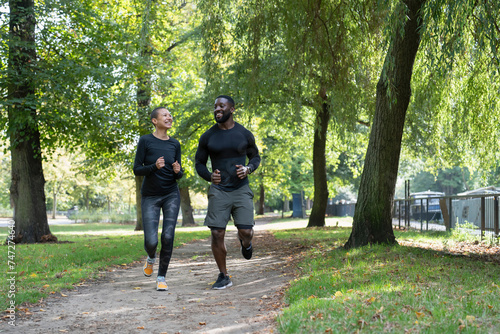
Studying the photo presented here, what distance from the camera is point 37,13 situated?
43.5 feet

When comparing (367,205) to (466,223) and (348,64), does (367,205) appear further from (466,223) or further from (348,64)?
(466,223)

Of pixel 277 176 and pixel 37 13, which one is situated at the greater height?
pixel 37 13

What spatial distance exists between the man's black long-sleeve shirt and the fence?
29.3 feet

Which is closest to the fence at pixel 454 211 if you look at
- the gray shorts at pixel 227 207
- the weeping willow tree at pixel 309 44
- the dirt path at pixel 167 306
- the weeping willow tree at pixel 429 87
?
the weeping willow tree at pixel 429 87

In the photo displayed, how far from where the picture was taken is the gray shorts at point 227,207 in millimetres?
6176

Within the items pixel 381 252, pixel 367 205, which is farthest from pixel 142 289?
pixel 367 205

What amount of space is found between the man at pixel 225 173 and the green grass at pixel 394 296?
1.10 metres

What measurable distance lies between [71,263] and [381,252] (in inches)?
215

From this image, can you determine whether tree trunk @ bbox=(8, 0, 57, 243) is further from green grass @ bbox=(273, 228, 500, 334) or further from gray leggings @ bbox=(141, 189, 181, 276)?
green grass @ bbox=(273, 228, 500, 334)

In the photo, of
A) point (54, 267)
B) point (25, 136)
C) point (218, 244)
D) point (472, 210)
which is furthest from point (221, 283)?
point (472, 210)

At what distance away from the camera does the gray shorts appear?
243 inches

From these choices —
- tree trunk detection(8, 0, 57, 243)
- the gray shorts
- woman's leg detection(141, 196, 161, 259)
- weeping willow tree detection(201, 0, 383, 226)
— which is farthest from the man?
tree trunk detection(8, 0, 57, 243)

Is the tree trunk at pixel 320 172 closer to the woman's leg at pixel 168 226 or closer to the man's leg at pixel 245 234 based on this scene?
the man's leg at pixel 245 234

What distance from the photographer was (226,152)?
6141mm
